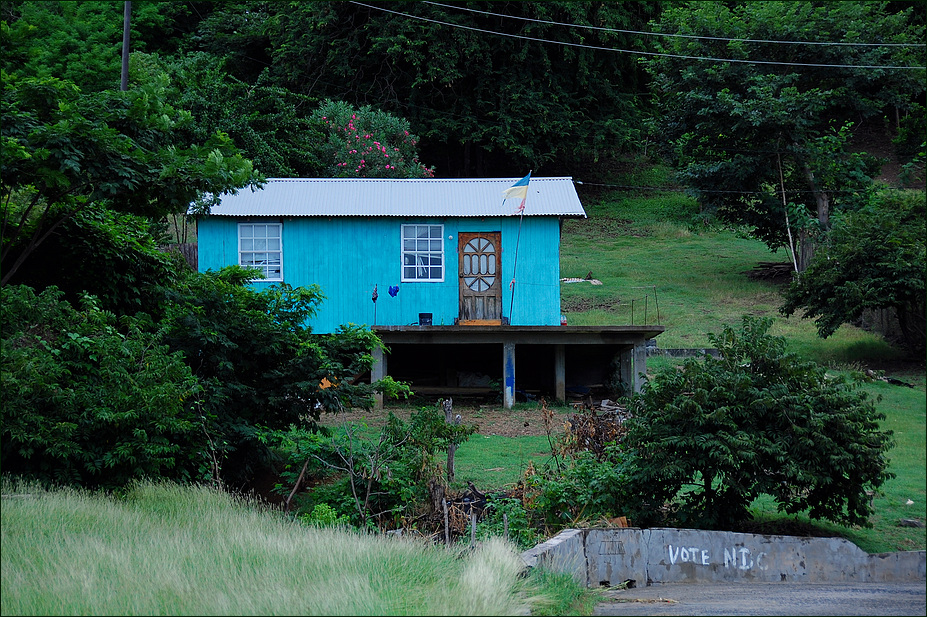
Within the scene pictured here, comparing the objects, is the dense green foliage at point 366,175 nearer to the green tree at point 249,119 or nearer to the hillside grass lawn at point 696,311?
the green tree at point 249,119

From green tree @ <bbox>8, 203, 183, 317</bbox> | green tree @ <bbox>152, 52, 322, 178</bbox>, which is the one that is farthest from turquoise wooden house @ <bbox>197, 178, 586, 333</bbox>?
green tree @ <bbox>8, 203, 183, 317</bbox>

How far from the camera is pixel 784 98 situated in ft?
87.7

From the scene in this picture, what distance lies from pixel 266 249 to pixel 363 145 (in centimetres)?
970

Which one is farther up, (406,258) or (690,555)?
(406,258)

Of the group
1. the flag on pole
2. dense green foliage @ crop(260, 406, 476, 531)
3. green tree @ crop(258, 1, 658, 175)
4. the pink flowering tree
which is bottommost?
dense green foliage @ crop(260, 406, 476, 531)

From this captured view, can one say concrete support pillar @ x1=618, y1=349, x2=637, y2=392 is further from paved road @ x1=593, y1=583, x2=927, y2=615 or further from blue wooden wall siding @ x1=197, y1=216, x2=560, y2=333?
paved road @ x1=593, y1=583, x2=927, y2=615

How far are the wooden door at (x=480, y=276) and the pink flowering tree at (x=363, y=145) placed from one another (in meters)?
9.10

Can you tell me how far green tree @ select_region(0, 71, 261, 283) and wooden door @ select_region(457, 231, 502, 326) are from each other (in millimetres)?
8656

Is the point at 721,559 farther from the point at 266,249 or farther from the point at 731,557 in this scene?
the point at 266,249

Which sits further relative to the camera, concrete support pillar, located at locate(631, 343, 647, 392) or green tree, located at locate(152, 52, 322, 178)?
green tree, located at locate(152, 52, 322, 178)

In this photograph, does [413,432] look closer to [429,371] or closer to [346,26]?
[429,371]

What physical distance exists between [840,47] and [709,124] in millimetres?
4535

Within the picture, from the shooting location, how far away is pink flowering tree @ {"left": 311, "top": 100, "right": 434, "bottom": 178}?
93.6 feet

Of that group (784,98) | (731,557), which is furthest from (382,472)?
(784,98)
